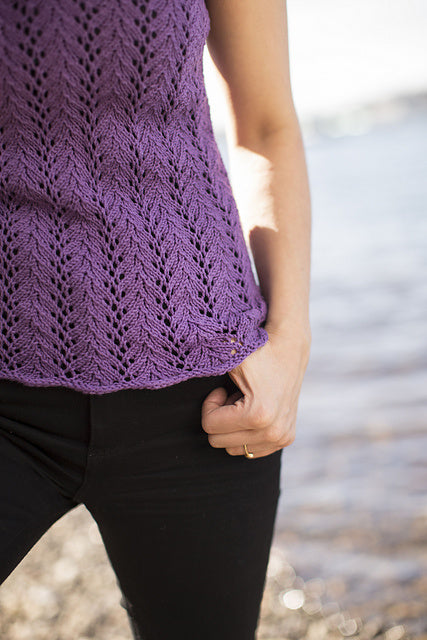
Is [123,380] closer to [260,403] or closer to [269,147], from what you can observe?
[260,403]

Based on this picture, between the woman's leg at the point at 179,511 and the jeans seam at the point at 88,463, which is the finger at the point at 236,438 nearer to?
the woman's leg at the point at 179,511

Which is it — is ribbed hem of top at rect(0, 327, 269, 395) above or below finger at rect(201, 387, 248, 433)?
above

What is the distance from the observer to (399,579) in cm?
240

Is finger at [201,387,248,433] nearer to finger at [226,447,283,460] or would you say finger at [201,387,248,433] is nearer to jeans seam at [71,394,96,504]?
finger at [226,447,283,460]

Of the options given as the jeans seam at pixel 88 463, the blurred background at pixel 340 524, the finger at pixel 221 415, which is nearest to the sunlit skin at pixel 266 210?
the finger at pixel 221 415

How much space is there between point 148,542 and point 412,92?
72.3 metres

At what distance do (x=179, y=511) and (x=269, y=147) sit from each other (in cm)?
77

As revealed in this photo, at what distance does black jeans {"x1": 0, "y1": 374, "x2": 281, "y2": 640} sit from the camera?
1.00m

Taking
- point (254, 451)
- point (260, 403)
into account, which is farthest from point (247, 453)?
point (260, 403)

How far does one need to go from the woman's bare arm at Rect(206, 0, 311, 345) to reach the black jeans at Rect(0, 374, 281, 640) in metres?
0.26

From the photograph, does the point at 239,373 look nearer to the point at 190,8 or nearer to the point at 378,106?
the point at 190,8

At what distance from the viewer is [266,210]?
127 centimetres

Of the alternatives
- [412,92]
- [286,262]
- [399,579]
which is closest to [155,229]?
[286,262]

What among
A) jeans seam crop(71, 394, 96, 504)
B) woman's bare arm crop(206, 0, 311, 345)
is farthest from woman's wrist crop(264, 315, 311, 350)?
jeans seam crop(71, 394, 96, 504)
